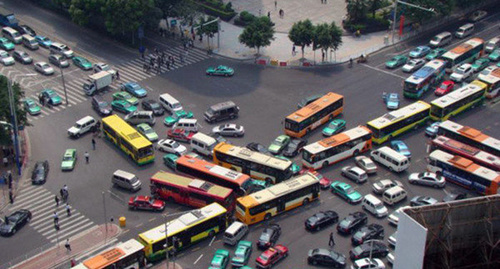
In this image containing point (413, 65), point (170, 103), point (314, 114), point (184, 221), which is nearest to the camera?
point (184, 221)

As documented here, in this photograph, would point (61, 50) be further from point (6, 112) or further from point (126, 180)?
point (126, 180)

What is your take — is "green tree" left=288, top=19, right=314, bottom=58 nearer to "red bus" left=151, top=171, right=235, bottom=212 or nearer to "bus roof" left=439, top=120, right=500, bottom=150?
"bus roof" left=439, top=120, right=500, bottom=150

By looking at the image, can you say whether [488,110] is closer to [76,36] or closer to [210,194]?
[210,194]

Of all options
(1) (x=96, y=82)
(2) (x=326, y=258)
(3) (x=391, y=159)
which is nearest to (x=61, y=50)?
(1) (x=96, y=82)

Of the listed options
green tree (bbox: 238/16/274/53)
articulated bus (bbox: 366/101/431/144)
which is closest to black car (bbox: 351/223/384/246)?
→ articulated bus (bbox: 366/101/431/144)

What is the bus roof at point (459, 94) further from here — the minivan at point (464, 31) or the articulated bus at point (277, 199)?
the articulated bus at point (277, 199)
